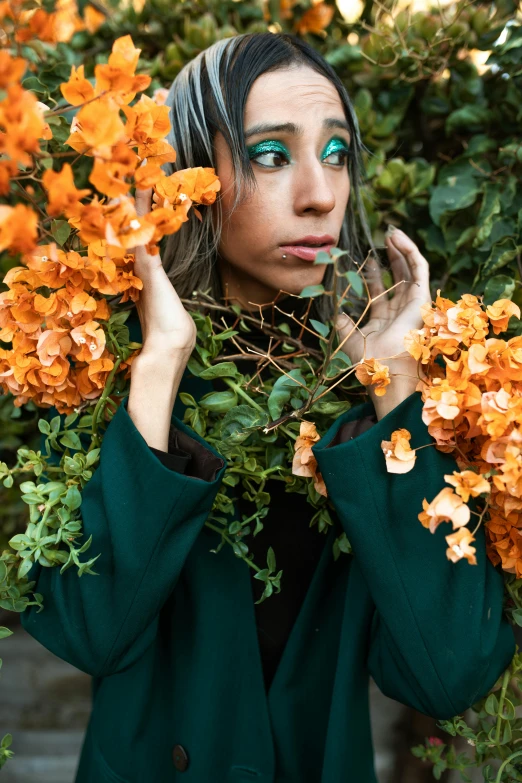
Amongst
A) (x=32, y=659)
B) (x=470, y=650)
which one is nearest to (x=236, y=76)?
(x=470, y=650)

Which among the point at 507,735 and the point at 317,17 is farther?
the point at 317,17

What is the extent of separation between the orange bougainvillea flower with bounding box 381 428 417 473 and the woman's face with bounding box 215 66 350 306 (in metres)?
0.36

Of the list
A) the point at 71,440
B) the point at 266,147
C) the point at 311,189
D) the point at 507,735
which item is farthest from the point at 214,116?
the point at 507,735

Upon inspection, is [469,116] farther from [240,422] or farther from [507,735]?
[507,735]

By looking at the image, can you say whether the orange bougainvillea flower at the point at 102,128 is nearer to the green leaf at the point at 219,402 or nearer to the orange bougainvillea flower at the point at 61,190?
the orange bougainvillea flower at the point at 61,190

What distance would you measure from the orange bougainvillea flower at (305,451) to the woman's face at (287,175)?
29cm

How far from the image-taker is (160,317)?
3.08 ft

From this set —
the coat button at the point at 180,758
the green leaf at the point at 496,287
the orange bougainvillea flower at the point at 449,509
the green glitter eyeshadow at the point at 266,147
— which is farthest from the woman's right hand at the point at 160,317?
the coat button at the point at 180,758

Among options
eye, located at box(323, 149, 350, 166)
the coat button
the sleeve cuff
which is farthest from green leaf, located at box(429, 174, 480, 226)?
the coat button

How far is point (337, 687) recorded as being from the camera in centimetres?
108

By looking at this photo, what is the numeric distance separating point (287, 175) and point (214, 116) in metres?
0.16

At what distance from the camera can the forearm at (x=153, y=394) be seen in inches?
35.8

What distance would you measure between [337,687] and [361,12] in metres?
1.39

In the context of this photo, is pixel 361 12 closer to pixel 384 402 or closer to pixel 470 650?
pixel 384 402
